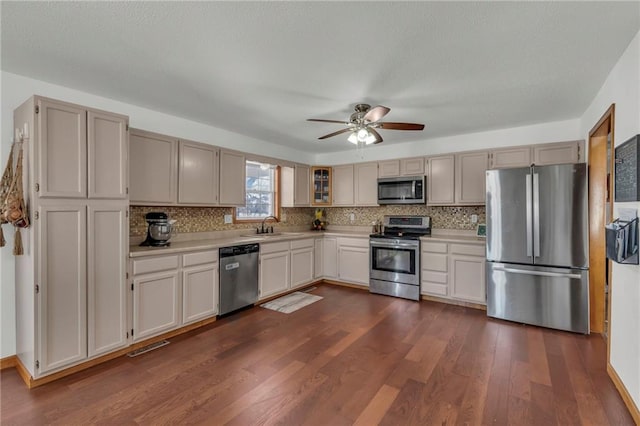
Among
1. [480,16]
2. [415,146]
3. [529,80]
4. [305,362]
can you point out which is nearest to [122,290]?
[305,362]

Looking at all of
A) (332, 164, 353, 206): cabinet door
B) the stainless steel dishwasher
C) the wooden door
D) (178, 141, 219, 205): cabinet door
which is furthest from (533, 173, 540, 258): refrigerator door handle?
(178, 141, 219, 205): cabinet door

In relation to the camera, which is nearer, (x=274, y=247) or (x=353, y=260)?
(x=274, y=247)

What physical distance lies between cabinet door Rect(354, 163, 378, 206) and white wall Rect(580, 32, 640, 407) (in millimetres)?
3035

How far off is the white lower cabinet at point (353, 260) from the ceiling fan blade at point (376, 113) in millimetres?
2477

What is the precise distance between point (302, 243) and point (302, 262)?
1.03ft

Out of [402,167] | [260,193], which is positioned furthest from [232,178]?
[402,167]

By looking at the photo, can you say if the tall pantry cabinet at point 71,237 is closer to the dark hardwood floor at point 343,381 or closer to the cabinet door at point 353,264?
the dark hardwood floor at point 343,381

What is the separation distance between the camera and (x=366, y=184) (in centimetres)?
519

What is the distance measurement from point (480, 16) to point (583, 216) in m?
2.63

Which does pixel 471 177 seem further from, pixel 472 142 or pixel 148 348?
pixel 148 348

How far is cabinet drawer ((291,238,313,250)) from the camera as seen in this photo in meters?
4.68

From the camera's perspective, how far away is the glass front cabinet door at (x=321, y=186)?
5.61m

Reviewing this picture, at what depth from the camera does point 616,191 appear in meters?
2.24

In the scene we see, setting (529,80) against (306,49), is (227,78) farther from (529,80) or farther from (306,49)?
(529,80)
